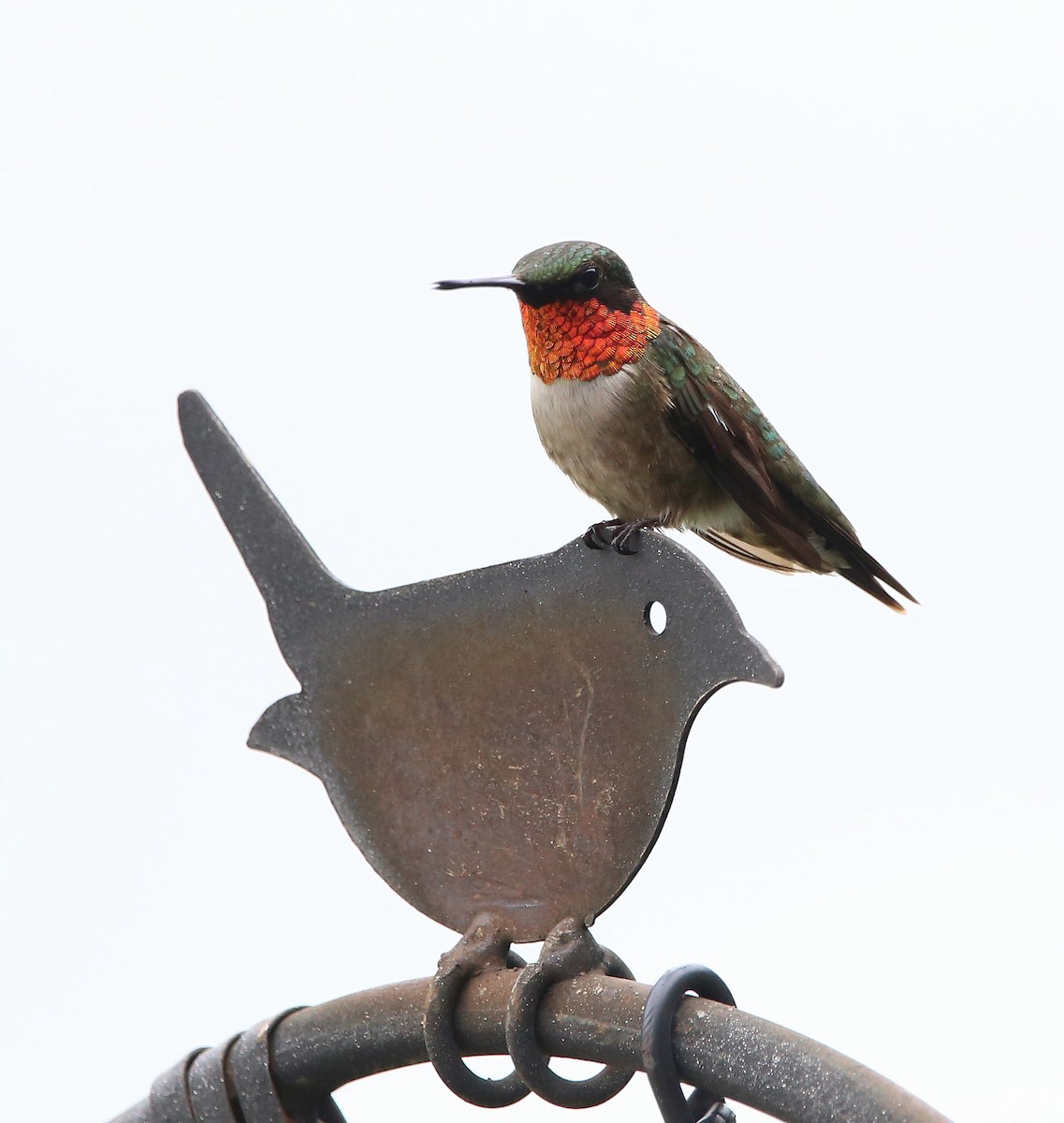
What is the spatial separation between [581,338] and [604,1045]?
106cm

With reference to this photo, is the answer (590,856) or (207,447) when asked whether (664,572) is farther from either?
(207,447)

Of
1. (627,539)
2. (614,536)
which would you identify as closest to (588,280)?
(614,536)

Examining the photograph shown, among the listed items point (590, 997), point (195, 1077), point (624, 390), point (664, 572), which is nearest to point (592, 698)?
point (664, 572)

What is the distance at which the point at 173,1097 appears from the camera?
1.70 m

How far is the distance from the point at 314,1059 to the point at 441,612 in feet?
1.47

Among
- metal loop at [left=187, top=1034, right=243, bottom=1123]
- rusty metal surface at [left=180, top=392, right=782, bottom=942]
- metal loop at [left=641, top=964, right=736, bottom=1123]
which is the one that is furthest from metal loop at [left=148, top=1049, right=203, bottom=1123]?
metal loop at [left=641, top=964, right=736, bottom=1123]

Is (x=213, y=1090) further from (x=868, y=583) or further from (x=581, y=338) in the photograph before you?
(x=868, y=583)

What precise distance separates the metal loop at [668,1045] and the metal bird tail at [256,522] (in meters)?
0.61

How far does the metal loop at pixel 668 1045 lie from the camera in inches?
53.1

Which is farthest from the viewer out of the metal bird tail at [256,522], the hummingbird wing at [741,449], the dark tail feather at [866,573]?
the dark tail feather at [866,573]

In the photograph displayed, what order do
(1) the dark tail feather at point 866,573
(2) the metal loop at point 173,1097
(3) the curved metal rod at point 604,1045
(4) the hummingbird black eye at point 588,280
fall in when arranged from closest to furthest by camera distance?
(3) the curved metal rod at point 604,1045, (2) the metal loop at point 173,1097, (4) the hummingbird black eye at point 588,280, (1) the dark tail feather at point 866,573

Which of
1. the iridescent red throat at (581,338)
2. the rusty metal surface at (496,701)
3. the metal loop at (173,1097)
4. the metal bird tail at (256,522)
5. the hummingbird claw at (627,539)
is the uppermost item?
the iridescent red throat at (581,338)

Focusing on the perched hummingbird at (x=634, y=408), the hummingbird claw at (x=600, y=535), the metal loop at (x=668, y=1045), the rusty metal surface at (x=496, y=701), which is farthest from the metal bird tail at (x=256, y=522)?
the metal loop at (x=668, y=1045)

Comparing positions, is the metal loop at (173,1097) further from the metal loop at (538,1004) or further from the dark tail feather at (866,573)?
the dark tail feather at (866,573)
